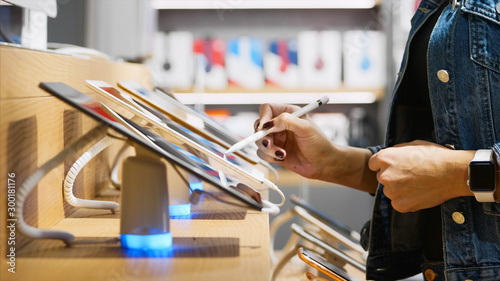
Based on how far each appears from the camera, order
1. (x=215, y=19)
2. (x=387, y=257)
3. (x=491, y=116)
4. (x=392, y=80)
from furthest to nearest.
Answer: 1. (x=215, y=19)
2. (x=392, y=80)
3. (x=387, y=257)
4. (x=491, y=116)

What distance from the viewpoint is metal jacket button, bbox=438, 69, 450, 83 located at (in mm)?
927

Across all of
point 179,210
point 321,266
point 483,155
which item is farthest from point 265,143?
point 179,210

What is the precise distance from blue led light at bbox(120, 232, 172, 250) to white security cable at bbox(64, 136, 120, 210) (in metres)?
0.03

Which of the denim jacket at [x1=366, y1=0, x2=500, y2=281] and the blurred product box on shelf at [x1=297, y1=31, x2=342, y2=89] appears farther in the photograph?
the blurred product box on shelf at [x1=297, y1=31, x2=342, y2=89]

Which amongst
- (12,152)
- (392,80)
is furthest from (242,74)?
(12,152)

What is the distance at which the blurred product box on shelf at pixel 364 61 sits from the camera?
343 cm

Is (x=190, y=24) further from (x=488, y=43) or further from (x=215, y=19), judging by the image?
(x=488, y=43)

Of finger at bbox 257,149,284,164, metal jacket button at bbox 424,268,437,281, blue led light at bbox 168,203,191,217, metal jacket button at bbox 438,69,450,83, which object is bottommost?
metal jacket button at bbox 424,268,437,281

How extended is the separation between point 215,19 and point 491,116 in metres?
2.95

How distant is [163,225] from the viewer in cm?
57

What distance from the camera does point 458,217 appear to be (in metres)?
0.93

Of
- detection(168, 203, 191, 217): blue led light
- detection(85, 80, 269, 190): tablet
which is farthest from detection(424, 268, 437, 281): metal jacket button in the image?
detection(168, 203, 191, 217): blue led light

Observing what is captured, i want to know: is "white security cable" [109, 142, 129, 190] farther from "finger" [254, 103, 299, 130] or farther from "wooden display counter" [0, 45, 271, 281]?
"finger" [254, 103, 299, 130]

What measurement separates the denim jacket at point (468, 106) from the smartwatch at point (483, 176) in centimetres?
5
